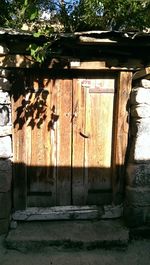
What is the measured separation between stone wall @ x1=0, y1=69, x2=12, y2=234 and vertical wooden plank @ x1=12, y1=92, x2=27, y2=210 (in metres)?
0.11

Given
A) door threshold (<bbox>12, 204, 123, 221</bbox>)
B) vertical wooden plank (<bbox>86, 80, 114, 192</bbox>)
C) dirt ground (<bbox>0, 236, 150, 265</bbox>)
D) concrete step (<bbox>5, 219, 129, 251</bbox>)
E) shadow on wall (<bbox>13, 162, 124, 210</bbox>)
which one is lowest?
dirt ground (<bbox>0, 236, 150, 265</bbox>)

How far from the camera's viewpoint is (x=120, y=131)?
4.14 m

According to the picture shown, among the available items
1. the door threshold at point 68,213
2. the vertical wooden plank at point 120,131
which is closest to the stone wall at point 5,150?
the door threshold at point 68,213

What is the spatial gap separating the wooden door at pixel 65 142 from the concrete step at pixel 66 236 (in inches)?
13.0

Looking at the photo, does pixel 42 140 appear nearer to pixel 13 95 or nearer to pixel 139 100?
pixel 13 95

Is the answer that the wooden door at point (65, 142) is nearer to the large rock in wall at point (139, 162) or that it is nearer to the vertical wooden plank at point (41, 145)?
the vertical wooden plank at point (41, 145)

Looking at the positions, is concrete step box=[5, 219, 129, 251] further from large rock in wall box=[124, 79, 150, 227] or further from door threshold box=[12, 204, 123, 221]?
large rock in wall box=[124, 79, 150, 227]

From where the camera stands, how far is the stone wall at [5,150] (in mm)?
3852

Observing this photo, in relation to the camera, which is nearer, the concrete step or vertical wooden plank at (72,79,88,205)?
the concrete step

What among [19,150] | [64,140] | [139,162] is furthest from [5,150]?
[139,162]

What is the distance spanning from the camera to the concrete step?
388 cm

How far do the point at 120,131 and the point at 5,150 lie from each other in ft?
4.76

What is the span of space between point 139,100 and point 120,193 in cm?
127

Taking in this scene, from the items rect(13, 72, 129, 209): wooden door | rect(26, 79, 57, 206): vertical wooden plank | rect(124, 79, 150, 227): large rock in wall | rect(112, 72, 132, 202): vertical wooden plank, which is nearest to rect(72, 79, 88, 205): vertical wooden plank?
rect(13, 72, 129, 209): wooden door
